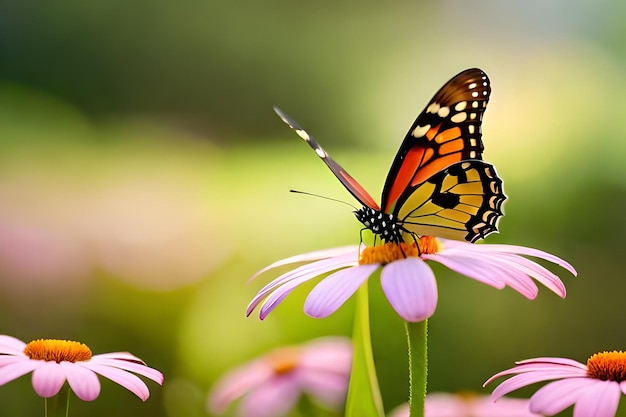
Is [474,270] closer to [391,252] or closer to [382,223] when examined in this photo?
[391,252]

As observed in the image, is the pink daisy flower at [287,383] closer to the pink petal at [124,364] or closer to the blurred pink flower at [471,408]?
the blurred pink flower at [471,408]

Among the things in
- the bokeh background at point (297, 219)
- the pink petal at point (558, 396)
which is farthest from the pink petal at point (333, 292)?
the bokeh background at point (297, 219)

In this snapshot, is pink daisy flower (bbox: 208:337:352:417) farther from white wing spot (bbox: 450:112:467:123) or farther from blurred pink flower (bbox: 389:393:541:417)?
white wing spot (bbox: 450:112:467:123)

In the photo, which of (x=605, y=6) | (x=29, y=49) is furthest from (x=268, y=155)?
(x=29, y=49)

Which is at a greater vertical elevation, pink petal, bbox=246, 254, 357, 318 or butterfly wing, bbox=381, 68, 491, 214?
butterfly wing, bbox=381, 68, 491, 214

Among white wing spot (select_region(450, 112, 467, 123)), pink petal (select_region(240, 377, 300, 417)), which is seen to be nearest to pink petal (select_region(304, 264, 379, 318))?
white wing spot (select_region(450, 112, 467, 123))

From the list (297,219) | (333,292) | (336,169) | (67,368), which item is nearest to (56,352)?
(67,368)
